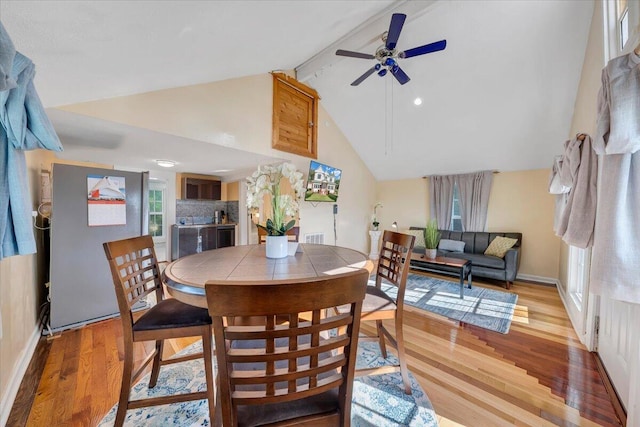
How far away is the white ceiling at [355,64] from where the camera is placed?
4.44 feet

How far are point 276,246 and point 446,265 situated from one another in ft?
9.79

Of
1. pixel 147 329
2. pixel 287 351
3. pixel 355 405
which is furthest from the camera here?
pixel 355 405

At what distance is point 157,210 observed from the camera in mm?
5473

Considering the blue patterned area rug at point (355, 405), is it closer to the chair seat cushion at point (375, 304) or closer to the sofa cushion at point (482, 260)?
the chair seat cushion at point (375, 304)

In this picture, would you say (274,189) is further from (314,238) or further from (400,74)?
(314,238)

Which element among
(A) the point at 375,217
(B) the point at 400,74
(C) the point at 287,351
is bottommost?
(C) the point at 287,351

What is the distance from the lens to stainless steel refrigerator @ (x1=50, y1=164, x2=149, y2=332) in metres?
2.28

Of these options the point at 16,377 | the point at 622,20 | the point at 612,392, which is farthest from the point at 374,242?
the point at 16,377

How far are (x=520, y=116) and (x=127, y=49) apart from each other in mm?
4731

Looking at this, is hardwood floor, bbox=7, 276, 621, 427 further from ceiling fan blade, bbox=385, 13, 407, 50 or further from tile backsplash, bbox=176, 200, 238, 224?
tile backsplash, bbox=176, 200, 238, 224

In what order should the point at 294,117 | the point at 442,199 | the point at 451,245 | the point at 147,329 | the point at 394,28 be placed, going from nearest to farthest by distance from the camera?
the point at 147,329 → the point at 394,28 → the point at 294,117 → the point at 451,245 → the point at 442,199

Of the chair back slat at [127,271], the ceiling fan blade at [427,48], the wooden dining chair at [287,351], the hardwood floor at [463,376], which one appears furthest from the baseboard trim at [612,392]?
the ceiling fan blade at [427,48]

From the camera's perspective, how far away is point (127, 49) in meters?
1.52

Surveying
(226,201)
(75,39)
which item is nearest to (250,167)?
(226,201)
